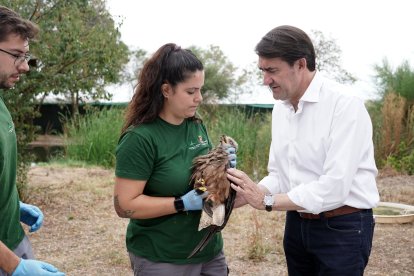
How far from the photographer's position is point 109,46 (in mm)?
7078

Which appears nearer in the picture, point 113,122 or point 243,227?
point 243,227

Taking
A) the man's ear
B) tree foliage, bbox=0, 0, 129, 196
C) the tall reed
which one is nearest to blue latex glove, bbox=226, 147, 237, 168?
the man's ear

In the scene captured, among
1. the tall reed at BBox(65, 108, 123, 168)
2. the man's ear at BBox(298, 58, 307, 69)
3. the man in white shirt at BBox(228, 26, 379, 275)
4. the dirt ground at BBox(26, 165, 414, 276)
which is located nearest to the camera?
the man in white shirt at BBox(228, 26, 379, 275)

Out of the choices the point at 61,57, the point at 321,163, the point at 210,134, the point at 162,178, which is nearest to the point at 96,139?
the point at 210,134

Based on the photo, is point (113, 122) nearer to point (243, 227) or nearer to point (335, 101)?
point (243, 227)

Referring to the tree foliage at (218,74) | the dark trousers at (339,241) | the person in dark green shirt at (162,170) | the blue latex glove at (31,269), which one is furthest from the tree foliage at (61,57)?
the tree foliage at (218,74)

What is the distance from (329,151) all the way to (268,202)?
1.34 ft

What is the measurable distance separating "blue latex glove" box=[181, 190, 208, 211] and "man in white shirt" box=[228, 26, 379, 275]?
8.7 inches

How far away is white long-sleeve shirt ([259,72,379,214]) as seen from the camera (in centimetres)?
262

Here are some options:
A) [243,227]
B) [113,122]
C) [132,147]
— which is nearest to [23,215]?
[132,147]

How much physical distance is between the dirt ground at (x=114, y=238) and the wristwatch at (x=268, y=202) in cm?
253

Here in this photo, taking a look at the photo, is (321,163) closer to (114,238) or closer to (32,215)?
(32,215)

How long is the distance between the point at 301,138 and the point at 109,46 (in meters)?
4.76

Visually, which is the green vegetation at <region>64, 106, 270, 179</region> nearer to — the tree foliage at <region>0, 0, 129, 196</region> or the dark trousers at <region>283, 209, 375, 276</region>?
the tree foliage at <region>0, 0, 129, 196</region>
